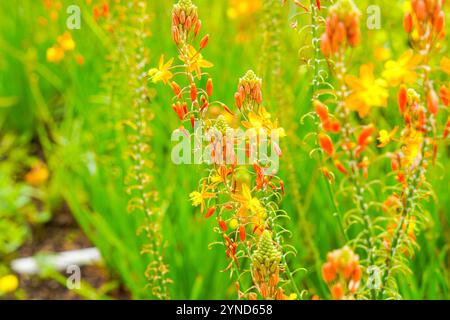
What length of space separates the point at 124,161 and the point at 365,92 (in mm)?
1771

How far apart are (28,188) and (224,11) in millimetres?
1351

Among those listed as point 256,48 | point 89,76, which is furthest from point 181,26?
point 89,76

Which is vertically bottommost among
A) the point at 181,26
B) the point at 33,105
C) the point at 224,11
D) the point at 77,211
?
the point at 77,211

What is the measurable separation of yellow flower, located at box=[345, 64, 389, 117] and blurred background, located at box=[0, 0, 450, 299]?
0.67 m

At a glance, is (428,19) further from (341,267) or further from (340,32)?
(341,267)

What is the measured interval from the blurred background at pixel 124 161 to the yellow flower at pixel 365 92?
67 cm

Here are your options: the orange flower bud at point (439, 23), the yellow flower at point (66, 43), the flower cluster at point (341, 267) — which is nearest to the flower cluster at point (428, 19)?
the orange flower bud at point (439, 23)

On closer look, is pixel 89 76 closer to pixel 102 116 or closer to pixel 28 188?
pixel 102 116

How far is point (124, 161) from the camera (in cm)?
276

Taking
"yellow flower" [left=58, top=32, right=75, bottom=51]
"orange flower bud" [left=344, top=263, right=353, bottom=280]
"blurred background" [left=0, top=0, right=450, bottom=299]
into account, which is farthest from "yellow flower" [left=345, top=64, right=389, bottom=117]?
"yellow flower" [left=58, top=32, right=75, bottom=51]

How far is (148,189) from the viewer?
2736 millimetres

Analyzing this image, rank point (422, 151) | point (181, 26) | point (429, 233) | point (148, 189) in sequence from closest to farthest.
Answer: point (422, 151) → point (181, 26) → point (429, 233) → point (148, 189)

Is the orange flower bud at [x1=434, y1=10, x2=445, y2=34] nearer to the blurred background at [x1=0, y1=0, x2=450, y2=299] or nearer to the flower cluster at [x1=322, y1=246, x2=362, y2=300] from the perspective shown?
the flower cluster at [x1=322, y1=246, x2=362, y2=300]
